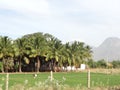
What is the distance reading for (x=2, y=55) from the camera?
7625cm

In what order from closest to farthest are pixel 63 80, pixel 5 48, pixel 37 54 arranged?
pixel 63 80 → pixel 5 48 → pixel 37 54

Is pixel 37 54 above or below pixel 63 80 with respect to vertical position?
above

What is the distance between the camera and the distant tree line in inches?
3067

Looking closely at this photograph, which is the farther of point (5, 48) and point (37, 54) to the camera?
point (37, 54)

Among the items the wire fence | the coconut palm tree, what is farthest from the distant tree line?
the wire fence

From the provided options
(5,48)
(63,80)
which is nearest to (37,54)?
(5,48)

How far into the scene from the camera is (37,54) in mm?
80250

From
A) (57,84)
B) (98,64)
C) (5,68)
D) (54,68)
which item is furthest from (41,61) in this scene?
(57,84)

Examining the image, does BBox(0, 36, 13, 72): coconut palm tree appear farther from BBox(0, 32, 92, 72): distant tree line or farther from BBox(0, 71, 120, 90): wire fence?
BBox(0, 71, 120, 90): wire fence

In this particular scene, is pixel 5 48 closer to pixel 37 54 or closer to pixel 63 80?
pixel 37 54

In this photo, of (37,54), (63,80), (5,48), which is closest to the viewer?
(63,80)

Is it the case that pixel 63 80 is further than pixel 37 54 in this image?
No

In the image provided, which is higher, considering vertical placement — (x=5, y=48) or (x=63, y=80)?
(x=5, y=48)

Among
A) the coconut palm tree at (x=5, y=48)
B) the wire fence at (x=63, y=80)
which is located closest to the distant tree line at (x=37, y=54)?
the coconut palm tree at (x=5, y=48)
